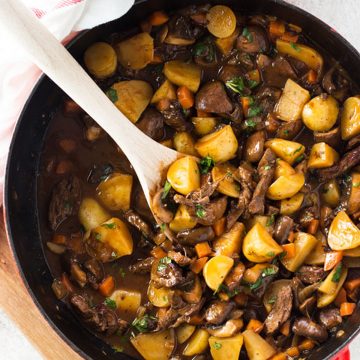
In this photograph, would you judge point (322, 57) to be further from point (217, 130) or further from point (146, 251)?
point (146, 251)

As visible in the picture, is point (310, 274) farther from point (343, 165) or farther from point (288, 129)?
point (288, 129)

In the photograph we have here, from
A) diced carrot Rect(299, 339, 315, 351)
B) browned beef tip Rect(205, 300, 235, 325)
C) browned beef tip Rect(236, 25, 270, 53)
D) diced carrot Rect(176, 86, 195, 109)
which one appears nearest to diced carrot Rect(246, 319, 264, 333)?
browned beef tip Rect(205, 300, 235, 325)

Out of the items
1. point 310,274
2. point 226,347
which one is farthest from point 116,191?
point 310,274

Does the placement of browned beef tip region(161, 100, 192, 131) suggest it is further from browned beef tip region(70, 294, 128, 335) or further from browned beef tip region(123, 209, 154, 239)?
browned beef tip region(70, 294, 128, 335)

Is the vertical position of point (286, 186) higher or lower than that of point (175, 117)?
lower

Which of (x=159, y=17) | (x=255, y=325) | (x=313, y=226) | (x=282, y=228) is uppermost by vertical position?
(x=159, y=17)

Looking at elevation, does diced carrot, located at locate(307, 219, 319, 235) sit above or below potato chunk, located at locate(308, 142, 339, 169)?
below
